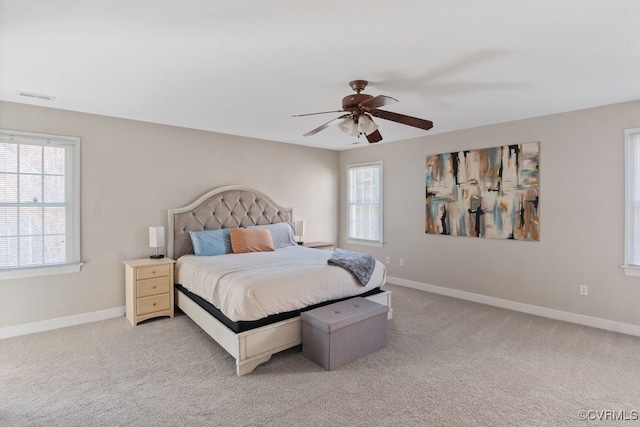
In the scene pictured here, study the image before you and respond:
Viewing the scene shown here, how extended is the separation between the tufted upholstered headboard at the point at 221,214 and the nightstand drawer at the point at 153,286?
528 millimetres

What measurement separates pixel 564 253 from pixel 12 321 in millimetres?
6226

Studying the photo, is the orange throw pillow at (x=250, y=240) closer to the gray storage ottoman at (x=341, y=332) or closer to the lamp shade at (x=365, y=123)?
the gray storage ottoman at (x=341, y=332)

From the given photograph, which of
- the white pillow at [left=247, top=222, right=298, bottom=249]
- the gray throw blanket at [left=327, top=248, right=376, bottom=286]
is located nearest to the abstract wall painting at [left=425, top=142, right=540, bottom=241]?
the gray throw blanket at [left=327, top=248, right=376, bottom=286]

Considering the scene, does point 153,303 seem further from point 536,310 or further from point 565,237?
point 565,237

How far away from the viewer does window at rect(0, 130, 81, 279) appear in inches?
133

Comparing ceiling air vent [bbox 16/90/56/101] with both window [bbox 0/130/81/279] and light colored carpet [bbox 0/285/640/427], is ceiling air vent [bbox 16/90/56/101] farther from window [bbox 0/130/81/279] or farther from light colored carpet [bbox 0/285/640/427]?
light colored carpet [bbox 0/285/640/427]

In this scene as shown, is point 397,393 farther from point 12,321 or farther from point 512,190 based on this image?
point 12,321

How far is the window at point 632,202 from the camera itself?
339 centimetres

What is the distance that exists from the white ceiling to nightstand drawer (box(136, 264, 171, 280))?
1.83 meters

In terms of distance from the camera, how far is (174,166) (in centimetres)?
444

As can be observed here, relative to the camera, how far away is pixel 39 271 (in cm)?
349

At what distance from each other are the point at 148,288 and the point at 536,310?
4.75 metres

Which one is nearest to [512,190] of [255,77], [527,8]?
[527,8]

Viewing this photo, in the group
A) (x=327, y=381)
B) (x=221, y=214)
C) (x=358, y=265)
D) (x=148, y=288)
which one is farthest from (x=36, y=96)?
(x=327, y=381)
